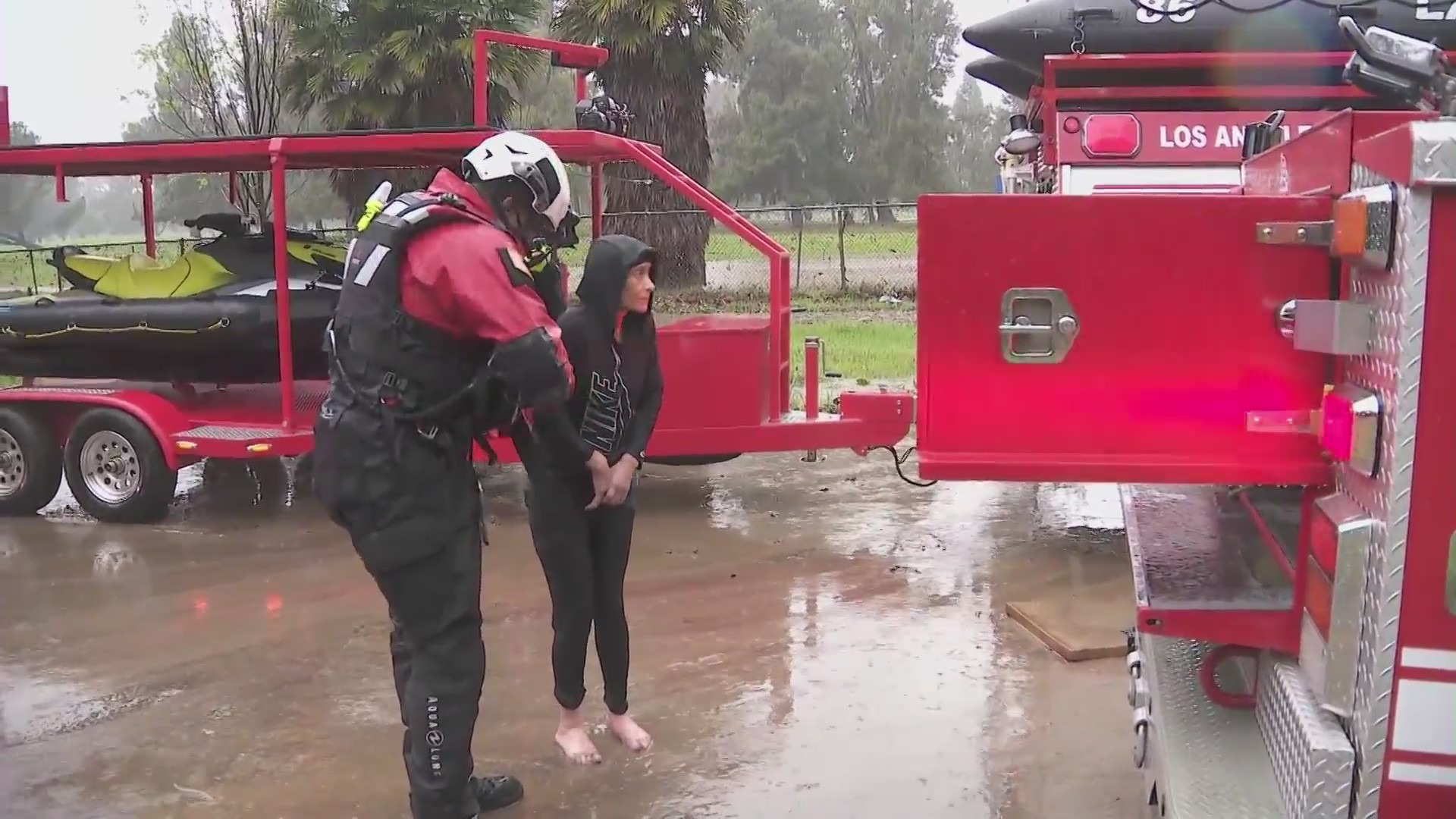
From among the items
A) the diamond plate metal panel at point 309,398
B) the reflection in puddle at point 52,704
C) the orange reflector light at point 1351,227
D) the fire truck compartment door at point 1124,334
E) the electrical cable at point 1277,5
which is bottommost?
the reflection in puddle at point 52,704

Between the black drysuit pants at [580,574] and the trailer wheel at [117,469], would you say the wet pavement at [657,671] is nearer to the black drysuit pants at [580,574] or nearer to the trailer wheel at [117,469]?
the trailer wheel at [117,469]

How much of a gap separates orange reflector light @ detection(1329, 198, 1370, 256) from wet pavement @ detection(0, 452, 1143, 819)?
2108 mm

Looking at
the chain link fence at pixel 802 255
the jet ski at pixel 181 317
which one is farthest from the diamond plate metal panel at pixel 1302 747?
the chain link fence at pixel 802 255

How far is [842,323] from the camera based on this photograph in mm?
16719

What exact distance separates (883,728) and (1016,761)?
0.47 m

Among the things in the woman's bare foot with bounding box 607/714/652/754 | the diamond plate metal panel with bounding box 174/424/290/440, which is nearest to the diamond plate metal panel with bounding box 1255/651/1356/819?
the woman's bare foot with bounding box 607/714/652/754

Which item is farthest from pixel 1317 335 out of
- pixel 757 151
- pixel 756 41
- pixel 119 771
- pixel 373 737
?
pixel 756 41

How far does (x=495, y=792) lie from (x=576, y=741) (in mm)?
380

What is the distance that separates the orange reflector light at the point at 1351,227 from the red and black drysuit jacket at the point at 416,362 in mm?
1679

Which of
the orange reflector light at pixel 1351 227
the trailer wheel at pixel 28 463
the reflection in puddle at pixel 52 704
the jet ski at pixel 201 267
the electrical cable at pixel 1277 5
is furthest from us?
the jet ski at pixel 201 267

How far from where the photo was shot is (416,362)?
3.06 metres

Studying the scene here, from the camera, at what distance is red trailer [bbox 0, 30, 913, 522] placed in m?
6.74

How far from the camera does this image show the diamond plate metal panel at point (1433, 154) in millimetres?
1803

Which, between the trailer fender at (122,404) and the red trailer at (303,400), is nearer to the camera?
the red trailer at (303,400)
